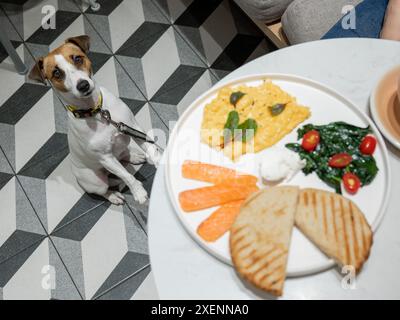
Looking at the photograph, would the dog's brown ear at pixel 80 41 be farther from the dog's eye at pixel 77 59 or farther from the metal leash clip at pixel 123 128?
the metal leash clip at pixel 123 128

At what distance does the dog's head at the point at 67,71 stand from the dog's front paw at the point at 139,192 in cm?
57

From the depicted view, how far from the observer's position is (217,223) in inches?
47.0

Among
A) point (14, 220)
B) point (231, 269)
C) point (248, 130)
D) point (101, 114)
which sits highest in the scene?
point (248, 130)

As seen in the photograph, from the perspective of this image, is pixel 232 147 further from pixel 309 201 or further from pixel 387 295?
pixel 387 295

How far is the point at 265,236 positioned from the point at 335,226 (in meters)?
0.19

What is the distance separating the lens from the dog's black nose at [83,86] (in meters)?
1.52

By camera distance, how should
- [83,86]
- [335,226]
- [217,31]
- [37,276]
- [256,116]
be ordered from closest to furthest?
[335,226] < [256,116] < [83,86] < [37,276] < [217,31]

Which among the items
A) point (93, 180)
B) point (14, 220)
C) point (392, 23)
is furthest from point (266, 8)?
point (14, 220)

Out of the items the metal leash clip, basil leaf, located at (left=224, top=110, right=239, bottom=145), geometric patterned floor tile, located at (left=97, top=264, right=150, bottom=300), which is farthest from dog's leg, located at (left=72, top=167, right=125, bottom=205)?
basil leaf, located at (left=224, top=110, right=239, bottom=145)

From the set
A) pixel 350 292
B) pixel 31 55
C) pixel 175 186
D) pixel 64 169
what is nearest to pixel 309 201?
pixel 350 292

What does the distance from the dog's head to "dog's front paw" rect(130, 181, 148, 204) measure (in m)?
0.57

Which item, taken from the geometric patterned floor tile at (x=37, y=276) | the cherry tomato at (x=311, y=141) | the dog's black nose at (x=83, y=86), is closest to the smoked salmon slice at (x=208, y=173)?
the cherry tomato at (x=311, y=141)

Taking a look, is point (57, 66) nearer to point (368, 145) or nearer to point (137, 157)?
point (137, 157)

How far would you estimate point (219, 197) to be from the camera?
1.23 m
